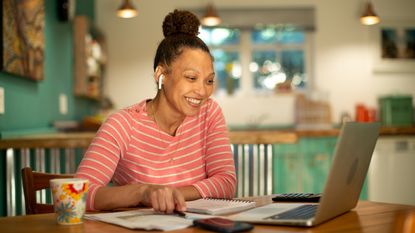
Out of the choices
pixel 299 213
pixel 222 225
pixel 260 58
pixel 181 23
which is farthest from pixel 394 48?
pixel 222 225

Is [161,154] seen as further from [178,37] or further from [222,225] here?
[222,225]

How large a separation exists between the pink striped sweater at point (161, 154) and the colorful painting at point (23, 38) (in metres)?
1.06

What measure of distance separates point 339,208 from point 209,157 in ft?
2.19

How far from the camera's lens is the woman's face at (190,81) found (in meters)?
1.79

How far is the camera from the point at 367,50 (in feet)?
19.3

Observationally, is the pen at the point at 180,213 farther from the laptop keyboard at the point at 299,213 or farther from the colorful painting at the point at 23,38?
the colorful painting at the point at 23,38

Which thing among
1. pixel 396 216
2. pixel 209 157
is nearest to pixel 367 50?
pixel 209 157

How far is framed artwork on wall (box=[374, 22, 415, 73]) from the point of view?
5.89 m

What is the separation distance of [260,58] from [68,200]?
4.90 m

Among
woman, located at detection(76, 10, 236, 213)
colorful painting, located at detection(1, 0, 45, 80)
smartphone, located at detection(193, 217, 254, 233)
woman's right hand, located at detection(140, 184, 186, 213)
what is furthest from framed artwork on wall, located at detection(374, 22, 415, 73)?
smartphone, located at detection(193, 217, 254, 233)

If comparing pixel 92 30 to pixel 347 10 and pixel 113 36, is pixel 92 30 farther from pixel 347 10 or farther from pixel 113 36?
pixel 347 10

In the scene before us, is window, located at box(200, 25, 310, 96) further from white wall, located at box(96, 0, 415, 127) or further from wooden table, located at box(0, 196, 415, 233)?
wooden table, located at box(0, 196, 415, 233)

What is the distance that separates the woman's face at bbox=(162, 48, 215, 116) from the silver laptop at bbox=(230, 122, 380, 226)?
20.2 inches

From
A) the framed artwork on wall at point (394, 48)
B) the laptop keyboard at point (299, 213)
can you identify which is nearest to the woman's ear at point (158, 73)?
the laptop keyboard at point (299, 213)
